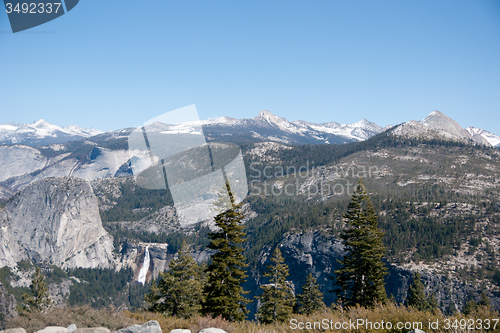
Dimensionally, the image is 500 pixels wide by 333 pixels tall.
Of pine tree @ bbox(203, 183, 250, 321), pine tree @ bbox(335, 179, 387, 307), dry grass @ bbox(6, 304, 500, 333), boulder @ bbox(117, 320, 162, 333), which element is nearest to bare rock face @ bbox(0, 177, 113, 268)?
pine tree @ bbox(203, 183, 250, 321)

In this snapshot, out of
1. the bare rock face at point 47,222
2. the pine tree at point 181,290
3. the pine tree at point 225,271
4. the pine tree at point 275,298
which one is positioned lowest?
the bare rock face at point 47,222

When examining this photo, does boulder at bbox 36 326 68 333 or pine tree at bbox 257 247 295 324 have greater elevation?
boulder at bbox 36 326 68 333

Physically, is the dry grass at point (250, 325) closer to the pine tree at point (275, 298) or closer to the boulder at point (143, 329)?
the boulder at point (143, 329)

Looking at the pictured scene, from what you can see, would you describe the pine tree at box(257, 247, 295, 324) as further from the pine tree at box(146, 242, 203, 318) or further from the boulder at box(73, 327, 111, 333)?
the boulder at box(73, 327, 111, 333)

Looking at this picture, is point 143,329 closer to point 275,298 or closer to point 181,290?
point 181,290

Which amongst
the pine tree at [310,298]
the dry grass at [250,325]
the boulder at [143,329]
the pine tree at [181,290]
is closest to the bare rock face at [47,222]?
the pine tree at [181,290]

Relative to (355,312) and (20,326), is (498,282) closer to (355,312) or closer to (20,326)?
(355,312)

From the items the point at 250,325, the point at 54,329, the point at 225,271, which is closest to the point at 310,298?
the point at 225,271
